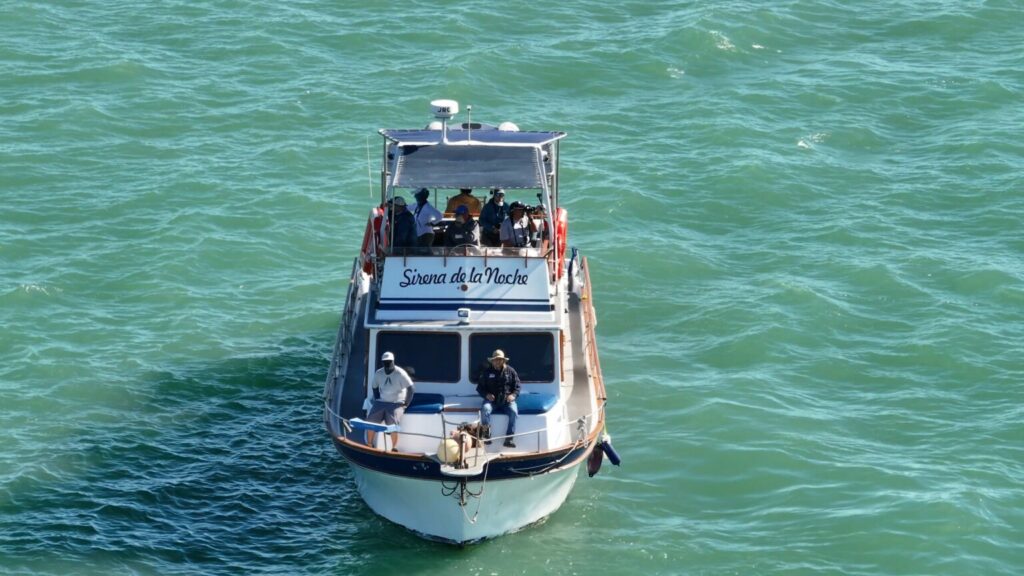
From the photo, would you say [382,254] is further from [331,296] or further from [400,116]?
[400,116]

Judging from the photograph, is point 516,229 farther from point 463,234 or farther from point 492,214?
point 492,214

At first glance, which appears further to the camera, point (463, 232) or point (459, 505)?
point (463, 232)

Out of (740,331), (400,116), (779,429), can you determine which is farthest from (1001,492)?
(400,116)

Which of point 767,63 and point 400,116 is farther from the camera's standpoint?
point 767,63

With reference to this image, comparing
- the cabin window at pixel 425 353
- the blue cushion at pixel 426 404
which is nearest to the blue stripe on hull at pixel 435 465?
the blue cushion at pixel 426 404

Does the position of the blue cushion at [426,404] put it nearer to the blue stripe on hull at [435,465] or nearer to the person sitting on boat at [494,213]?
the blue stripe on hull at [435,465]

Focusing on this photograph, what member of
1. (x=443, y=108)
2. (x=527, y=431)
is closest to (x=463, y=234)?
(x=443, y=108)

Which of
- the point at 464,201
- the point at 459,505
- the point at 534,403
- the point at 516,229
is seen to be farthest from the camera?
the point at 464,201

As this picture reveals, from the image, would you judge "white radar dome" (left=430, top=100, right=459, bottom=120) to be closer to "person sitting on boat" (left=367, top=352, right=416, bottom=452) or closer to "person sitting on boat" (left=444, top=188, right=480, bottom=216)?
"person sitting on boat" (left=444, top=188, right=480, bottom=216)
